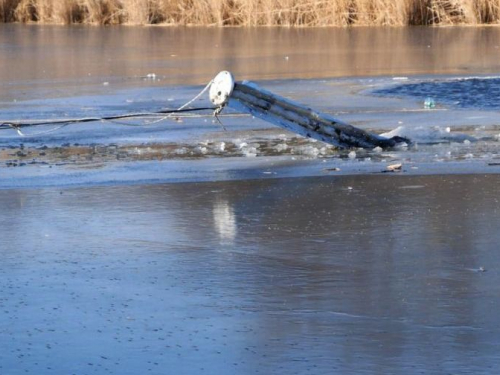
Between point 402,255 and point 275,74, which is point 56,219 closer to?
point 402,255

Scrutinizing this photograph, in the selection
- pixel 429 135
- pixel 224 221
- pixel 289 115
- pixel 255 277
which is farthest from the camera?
pixel 429 135

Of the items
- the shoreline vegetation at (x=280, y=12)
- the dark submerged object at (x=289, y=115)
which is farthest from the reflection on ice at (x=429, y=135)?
the shoreline vegetation at (x=280, y=12)

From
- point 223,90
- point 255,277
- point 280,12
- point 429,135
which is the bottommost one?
point 255,277

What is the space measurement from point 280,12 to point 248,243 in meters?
27.1

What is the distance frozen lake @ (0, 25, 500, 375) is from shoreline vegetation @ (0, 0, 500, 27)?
16.7 metres

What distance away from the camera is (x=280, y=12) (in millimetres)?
34281

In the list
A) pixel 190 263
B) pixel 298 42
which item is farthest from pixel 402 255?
pixel 298 42

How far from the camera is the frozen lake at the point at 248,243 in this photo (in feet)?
18.4

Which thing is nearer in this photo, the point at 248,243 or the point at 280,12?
the point at 248,243

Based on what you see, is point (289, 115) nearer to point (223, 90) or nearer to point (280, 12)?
point (223, 90)

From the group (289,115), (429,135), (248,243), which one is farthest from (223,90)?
(248,243)

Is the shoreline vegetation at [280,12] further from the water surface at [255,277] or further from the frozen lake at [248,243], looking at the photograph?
the water surface at [255,277]

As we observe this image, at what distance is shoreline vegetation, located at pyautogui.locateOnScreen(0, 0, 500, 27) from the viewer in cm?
3269

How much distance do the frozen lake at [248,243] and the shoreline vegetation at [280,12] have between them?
1666cm
